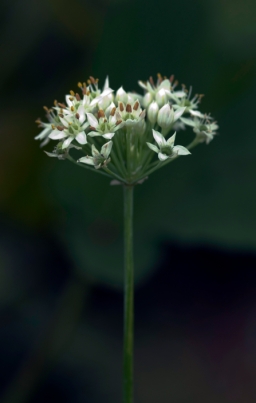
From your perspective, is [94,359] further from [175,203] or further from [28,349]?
[175,203]

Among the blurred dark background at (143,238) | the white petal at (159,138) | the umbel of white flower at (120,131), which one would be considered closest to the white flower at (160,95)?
the umbel of white flower at (120,131)

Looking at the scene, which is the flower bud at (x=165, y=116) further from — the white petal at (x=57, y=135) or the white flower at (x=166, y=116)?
the white petal at (x=57, y=135)

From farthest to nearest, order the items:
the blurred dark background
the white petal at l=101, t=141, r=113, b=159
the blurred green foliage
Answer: the blurred green foliage → the blurred dark background → the white petal at l=101, t=141, r=113, b=159

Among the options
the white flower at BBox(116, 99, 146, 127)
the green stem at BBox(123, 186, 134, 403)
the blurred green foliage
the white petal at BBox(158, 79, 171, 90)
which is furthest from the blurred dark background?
the white flower at BBox(116, 99, 146, 127)

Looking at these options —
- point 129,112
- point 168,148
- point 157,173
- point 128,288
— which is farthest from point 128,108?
point 157,173

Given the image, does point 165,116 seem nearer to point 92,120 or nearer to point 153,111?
point 153,111

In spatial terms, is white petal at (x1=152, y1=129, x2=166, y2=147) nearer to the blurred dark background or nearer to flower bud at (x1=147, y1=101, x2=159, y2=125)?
flower bud at (x1=147, y1=101, x2=159, y2=125)
